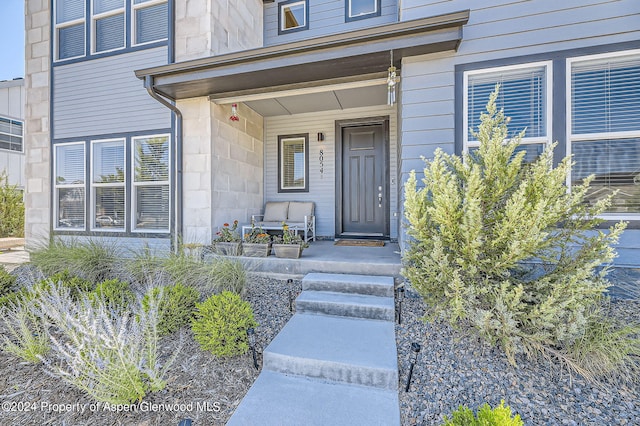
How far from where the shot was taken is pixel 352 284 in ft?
10.7

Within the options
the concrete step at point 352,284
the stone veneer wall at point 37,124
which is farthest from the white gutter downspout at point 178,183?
the stone veneer wall at point 37,124

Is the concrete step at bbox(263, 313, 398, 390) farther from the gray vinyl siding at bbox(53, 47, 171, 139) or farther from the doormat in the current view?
the gray vinyl siding at bbox(53, 47, 171, 139)

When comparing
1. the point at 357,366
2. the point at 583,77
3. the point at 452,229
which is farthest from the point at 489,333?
the point at 583,77

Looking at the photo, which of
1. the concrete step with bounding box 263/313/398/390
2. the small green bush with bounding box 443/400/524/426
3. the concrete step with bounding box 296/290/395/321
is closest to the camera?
the small green bush with bounding box 443/400/524/426

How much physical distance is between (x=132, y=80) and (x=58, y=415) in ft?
16.4

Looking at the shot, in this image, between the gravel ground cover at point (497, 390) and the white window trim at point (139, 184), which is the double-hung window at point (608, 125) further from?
the white window trim at point (139, 184)

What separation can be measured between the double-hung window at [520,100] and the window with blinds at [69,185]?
6427 millimetres

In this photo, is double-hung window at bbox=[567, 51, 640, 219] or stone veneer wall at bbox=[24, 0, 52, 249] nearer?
double-hung window at bbox=[567, 51, 640, 219]

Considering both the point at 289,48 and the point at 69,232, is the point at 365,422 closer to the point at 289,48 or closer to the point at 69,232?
the point at 289,48

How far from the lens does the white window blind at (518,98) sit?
325 centimetres

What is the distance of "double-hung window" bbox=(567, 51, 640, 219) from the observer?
3.07 m

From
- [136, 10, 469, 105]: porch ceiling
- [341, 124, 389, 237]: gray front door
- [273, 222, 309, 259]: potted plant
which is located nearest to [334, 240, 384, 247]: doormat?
[341, 124, 389, 237]: gray front door

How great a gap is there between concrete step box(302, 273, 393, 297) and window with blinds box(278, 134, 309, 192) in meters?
3.09

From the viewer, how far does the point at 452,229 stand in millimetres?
2373
